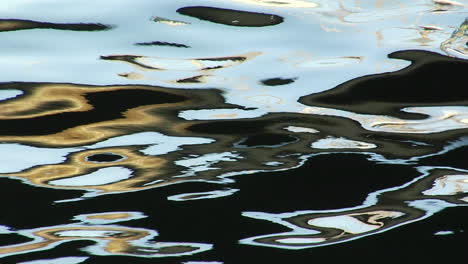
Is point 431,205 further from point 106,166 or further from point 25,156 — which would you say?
point 25,156

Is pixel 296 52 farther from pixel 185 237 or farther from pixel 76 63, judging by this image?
pixel 185 237

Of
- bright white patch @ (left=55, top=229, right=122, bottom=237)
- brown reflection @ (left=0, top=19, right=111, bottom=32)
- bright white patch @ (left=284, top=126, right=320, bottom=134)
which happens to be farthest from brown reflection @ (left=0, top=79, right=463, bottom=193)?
brown reflection @ (left=0, top=19, right=111, bottom=32)

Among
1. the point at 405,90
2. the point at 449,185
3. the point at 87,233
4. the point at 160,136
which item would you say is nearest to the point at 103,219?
the point at 87,233

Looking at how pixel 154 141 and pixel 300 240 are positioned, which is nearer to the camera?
pixel 300 240

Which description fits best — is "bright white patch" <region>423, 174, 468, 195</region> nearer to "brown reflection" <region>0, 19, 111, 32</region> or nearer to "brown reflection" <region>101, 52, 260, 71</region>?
"brown reflection" <region>101, 52, 260, 71</region>

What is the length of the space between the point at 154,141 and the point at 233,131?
0.13 metres

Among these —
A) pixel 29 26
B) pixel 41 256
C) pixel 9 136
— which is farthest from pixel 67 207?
pixel 29 26

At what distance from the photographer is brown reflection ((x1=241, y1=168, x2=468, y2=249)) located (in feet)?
3.47

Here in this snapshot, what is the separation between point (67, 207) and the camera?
1.10 meters

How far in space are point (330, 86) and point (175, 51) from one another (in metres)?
0.32

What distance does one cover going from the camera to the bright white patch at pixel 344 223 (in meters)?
1.07

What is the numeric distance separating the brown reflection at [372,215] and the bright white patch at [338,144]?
0.12 meters

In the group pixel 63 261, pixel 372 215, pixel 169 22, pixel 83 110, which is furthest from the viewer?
pixel 169 22

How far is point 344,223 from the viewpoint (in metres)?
1.08
